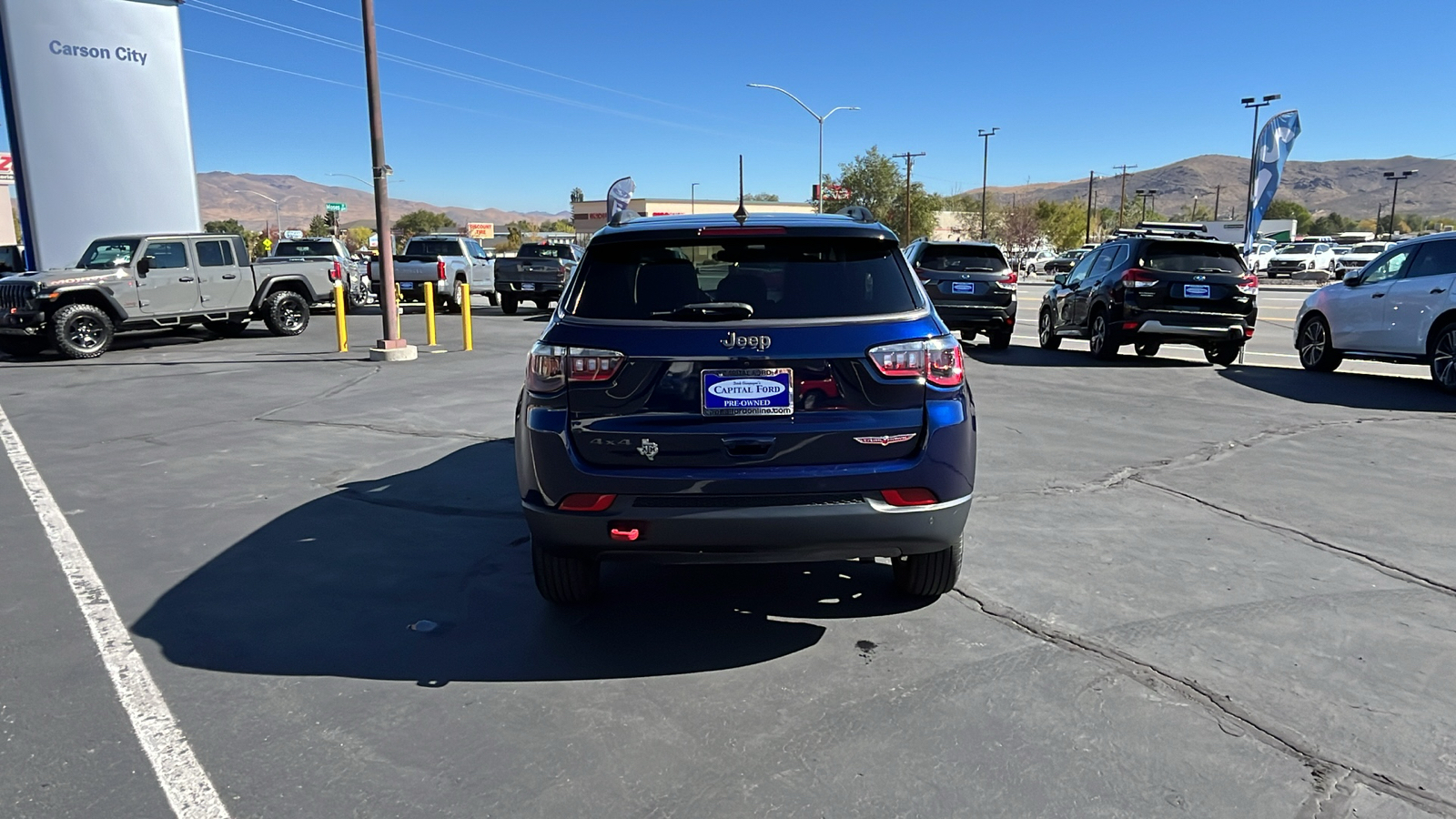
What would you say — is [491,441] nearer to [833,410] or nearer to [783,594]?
[783,594]

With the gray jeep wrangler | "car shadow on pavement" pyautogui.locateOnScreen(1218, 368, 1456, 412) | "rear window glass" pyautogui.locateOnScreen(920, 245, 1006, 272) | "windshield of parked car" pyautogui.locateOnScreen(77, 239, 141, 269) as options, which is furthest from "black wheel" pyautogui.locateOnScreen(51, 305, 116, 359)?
"car shadow on pavement" pyautogui.locateOnScreen(1218, 368, 1456, 412)

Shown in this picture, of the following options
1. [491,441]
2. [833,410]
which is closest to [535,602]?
[833,410]

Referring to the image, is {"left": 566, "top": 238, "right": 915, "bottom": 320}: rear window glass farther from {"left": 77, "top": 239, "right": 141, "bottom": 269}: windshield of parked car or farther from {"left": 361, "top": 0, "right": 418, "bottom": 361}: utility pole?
{"left": 77, "top": 239, "right": 141, "bottom": 269}: windshield of parked car

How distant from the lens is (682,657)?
387 cm

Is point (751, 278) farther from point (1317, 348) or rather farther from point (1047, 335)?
point (1047, 335)

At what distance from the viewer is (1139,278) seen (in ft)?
42.1

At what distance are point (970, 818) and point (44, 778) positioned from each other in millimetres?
2845

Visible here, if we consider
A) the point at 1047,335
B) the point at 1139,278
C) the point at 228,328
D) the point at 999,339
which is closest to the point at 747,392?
the point at 1139,278

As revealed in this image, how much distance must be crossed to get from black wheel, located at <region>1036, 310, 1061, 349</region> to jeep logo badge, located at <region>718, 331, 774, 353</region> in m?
13.0

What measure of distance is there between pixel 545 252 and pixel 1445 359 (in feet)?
61.7

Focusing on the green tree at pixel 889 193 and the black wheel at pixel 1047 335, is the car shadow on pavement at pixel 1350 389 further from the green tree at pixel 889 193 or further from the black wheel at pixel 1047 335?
the green tree at pixel 889 193

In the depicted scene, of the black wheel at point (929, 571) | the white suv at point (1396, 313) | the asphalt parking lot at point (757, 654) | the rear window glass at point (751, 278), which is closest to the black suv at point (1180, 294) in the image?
the white suv at point (1396, 313)

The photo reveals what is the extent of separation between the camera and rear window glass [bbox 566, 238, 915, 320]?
379cm

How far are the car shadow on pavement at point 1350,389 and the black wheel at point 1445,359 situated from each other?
151mm
